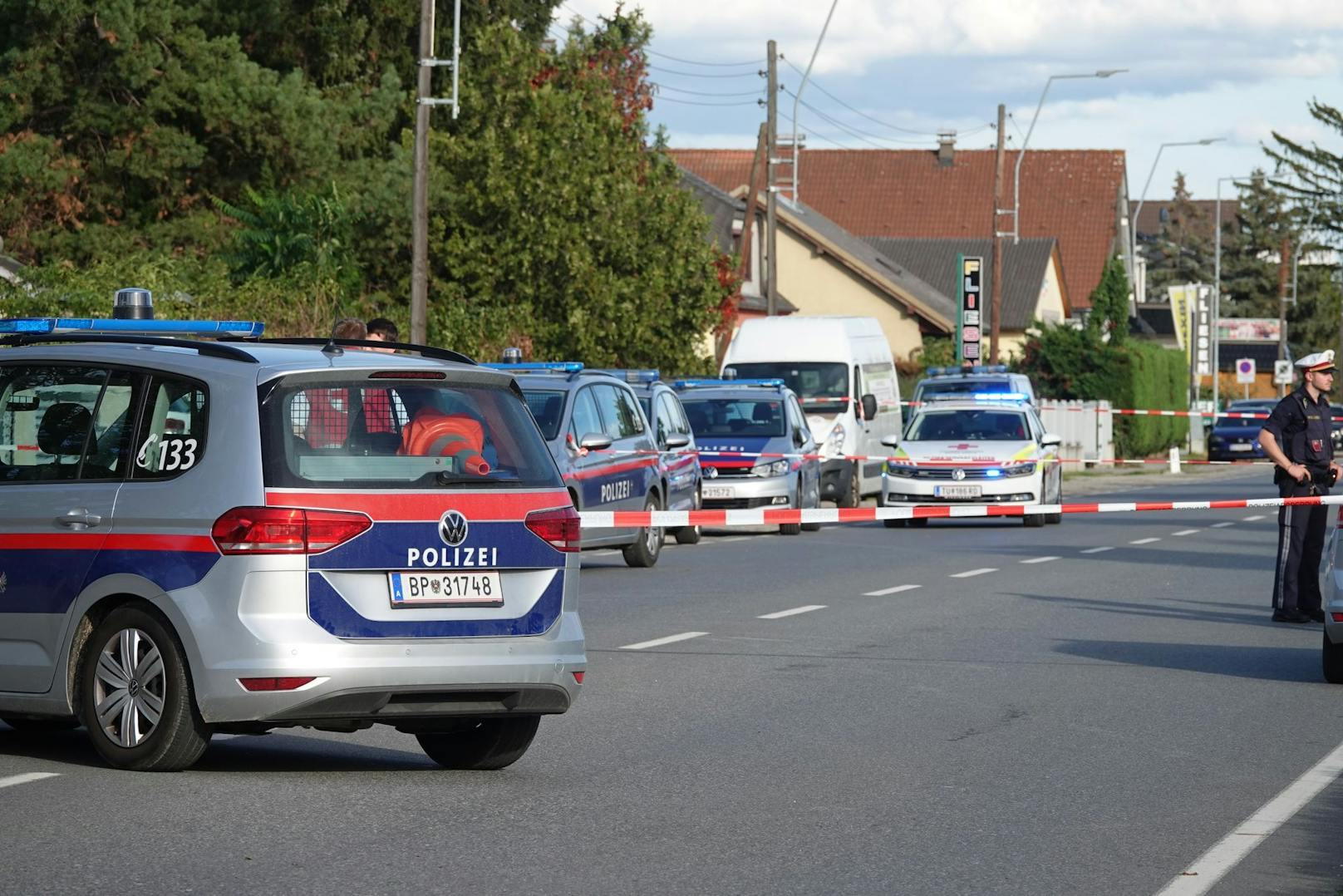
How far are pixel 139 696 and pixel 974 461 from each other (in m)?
21.4

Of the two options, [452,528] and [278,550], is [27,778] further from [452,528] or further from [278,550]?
[452,528]

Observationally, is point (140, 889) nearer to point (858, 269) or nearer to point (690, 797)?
point (690, 797)

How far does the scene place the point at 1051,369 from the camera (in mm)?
62375

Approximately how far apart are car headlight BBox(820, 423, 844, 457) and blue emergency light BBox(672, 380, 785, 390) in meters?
2.45

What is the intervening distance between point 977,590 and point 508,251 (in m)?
23.3

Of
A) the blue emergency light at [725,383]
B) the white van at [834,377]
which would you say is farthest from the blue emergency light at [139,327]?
the white van at [834,377]

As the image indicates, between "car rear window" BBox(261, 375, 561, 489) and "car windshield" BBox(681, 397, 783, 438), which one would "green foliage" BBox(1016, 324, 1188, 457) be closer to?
"car windshield" BBox(681, 397, 783, 438)

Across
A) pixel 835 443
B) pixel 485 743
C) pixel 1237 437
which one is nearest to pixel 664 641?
pixel 485 743

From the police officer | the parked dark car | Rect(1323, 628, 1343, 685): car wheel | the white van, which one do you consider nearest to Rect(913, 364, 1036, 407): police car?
the white van

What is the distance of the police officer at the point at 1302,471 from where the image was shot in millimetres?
16047

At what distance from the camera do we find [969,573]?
2136 cm

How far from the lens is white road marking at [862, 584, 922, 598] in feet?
61.0

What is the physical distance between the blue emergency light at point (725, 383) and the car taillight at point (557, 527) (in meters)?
20.6

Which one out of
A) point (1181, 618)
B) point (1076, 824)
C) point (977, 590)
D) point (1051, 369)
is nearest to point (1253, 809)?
point (1076, 824)
